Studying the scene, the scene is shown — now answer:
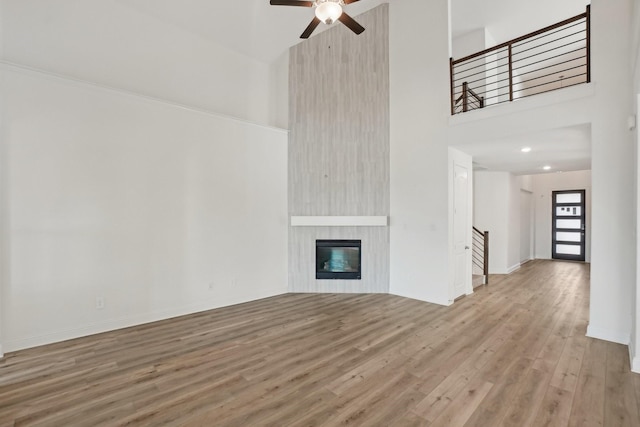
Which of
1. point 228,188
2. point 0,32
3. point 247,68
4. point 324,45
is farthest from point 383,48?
point 0,32

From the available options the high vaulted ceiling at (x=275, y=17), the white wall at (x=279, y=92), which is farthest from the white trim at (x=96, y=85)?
the high vaulted ceiling at (x=275, y=17)

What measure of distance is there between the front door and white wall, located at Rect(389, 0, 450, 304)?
720 cm

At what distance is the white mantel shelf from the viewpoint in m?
5.49

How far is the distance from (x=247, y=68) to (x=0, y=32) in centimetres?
320

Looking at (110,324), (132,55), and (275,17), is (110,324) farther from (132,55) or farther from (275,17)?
(275,17)

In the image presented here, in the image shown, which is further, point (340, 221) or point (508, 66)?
point (340, 221)

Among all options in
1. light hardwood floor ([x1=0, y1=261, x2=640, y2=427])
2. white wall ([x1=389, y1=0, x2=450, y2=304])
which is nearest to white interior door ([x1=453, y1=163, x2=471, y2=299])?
white wall ([x1=389, y1=0, x2=450, y2=304])

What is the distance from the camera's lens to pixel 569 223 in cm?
941

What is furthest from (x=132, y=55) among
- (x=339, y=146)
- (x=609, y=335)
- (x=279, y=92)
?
(x=609, y=335)

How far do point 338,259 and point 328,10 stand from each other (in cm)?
405

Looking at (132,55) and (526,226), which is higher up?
(132,55)

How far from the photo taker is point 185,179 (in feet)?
14.6

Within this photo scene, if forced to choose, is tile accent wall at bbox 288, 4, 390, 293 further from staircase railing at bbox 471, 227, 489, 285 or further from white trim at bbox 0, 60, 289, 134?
staircase railing at bbox 471, 227, 489, 285

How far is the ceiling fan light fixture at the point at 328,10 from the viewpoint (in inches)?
116
